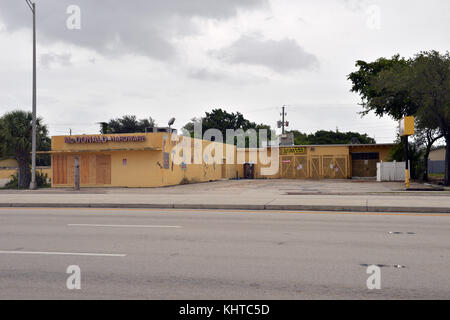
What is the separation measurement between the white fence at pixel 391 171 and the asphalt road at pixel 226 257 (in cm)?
2308

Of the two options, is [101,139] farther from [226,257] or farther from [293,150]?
[226,257]

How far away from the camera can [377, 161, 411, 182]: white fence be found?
34062mm

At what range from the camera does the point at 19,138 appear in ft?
101

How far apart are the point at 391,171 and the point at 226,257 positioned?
30.3 metres

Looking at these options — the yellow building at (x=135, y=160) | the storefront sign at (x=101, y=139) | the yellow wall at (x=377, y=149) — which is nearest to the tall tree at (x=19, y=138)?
the yellow building at (x=135, y=160)

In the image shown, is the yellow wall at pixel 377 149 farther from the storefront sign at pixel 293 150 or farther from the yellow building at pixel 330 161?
the storefront sign at pixel 293 150

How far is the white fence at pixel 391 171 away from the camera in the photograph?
34062mm

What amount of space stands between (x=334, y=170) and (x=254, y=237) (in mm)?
35601
